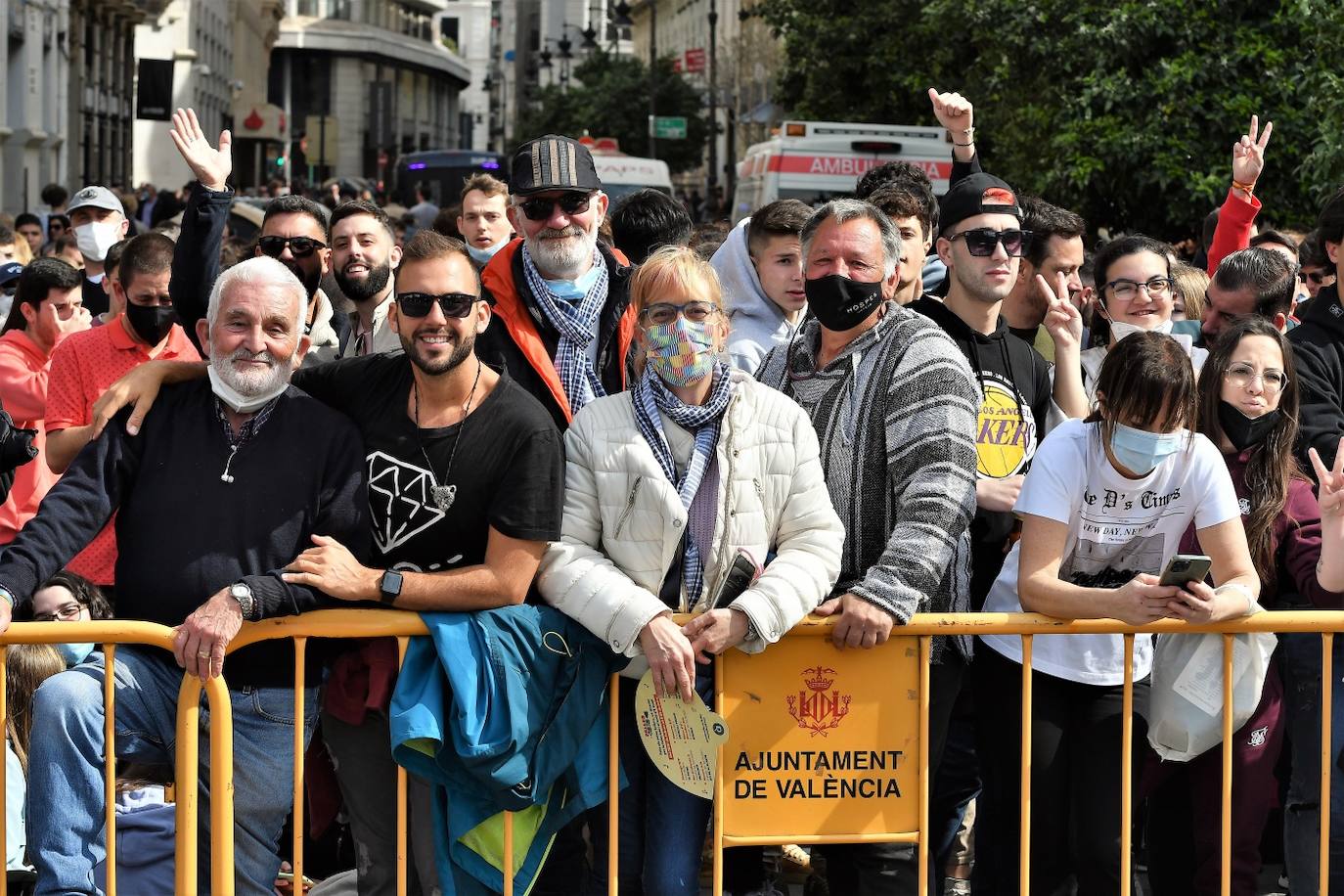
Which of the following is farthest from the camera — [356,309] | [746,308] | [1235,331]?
[356,309]

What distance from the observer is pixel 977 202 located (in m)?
5.21

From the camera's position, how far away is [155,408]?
431cm

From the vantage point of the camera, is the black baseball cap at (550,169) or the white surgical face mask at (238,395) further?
the black baseball cap at (550,169)

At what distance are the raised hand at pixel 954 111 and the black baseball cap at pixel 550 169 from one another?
1665 millimetres

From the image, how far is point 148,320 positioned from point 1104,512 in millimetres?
3333

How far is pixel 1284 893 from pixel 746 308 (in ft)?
9.00

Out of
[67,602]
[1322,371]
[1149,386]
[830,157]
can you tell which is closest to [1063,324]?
[1322,371]

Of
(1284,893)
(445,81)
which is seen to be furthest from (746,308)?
(445,81)

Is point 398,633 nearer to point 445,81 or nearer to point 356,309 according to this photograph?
point 356,309

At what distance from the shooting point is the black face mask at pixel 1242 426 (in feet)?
15.6

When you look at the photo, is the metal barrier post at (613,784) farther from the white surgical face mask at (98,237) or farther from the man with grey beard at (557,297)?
the white surgical face mask at (98,237)

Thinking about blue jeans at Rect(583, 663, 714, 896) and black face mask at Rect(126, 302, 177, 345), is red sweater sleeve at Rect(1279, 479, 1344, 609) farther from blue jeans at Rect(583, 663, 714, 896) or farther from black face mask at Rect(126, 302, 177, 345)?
black face mask at Rect(126, 302, 177, 345)

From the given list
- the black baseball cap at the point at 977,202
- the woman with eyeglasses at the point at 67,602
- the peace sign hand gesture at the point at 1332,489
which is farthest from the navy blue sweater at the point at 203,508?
the peace sign hand gesture at the point at 1332,489

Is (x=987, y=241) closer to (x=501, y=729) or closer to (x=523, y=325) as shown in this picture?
(x=523, y=325)
